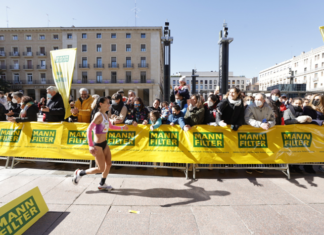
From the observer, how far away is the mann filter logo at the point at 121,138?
190 inches

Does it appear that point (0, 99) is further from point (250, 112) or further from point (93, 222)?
point (250, 112)

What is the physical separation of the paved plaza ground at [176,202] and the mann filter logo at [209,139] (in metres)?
0.80

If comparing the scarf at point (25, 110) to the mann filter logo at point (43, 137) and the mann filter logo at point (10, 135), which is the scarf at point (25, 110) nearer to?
the mann filter logo at point (10, 135)

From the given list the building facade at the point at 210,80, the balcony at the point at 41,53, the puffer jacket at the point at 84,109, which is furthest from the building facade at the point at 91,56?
the building facade at the point at 210,80

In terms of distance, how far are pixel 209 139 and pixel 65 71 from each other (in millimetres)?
4175

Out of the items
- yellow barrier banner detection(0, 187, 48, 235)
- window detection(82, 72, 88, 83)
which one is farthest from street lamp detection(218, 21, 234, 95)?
window detection(82, 72, 88, 83)

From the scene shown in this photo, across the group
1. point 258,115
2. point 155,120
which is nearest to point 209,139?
point 258,115

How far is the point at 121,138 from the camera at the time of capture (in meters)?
4.88

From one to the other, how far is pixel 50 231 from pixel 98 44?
48.6 m

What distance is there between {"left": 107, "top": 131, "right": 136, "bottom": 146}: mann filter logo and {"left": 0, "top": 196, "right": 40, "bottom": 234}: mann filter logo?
7.44 feet

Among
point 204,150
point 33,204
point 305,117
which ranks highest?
point 305,117

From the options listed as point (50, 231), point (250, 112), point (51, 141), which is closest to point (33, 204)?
point (50, 231)

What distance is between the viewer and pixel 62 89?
495 centimetres

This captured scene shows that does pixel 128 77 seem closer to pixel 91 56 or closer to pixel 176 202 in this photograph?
pixel 91 56
